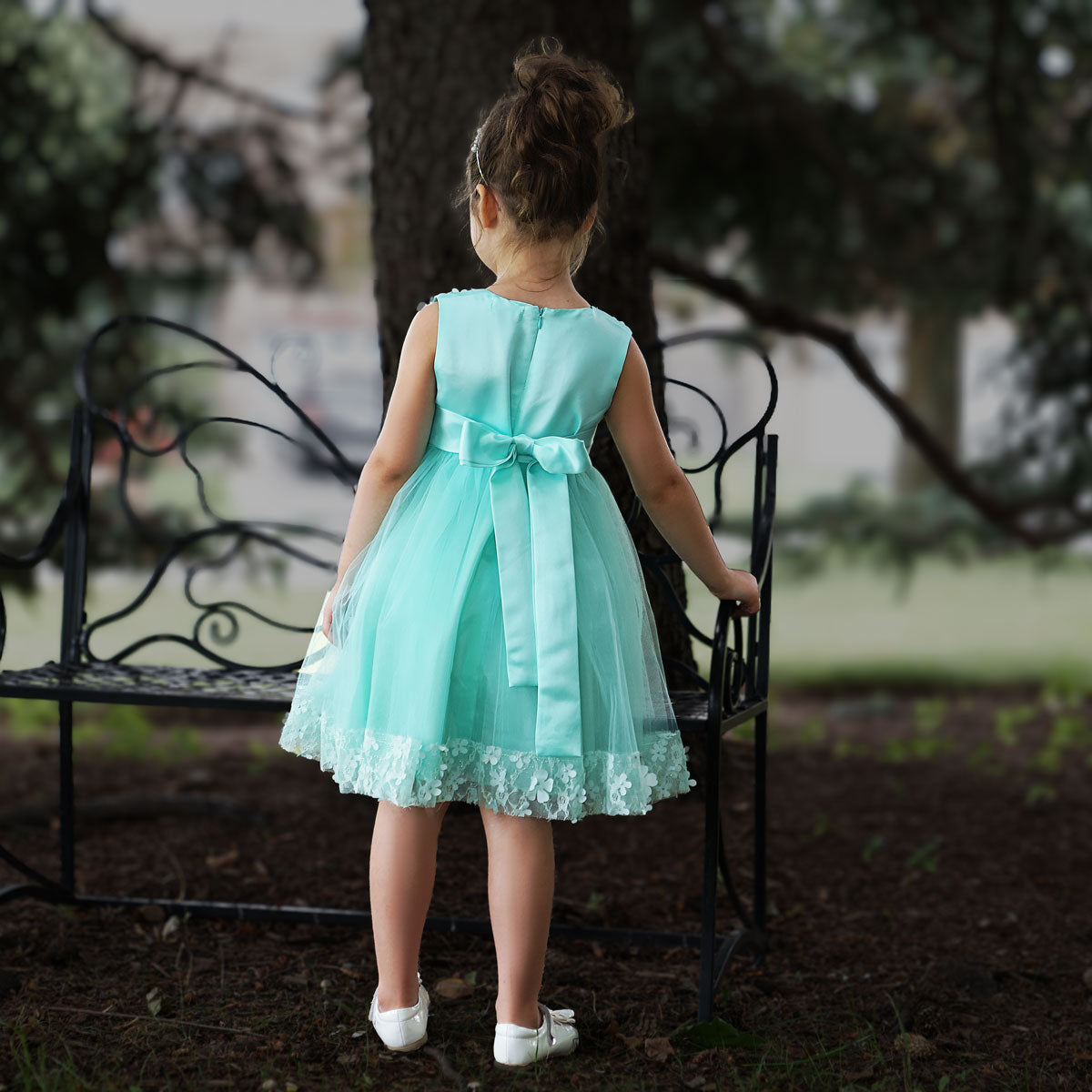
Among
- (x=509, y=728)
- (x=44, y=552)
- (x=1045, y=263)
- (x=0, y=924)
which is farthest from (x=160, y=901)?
(x=1045, y=263)

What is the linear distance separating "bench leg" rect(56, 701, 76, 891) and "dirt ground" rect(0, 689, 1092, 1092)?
8 centimetres

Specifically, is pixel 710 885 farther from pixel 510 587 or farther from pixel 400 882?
pixel 510 587

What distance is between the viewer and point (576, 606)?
192 centimetres

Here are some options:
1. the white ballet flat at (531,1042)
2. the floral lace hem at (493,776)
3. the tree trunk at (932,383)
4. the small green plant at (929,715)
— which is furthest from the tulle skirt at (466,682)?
the tree trunk at (932,383)

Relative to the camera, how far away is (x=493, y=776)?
75.4 inches

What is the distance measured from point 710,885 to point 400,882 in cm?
54

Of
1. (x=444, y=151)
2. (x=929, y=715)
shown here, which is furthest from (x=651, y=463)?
(x=929, y=715)

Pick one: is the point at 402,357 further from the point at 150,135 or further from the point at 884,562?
the point at 884,562

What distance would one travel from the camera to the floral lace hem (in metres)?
1.89

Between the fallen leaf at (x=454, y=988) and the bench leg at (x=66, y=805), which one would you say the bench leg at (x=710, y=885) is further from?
the bench leg at (x=66, y=805)

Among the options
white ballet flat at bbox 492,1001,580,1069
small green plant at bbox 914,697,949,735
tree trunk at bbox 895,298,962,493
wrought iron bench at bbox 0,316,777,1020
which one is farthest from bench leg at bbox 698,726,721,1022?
tree trunk at bbox 895,298,962,493

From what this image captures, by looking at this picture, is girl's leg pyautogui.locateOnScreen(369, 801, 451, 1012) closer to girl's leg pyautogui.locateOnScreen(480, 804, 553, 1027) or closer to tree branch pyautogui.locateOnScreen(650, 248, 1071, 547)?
girl's leg pyautogui.locateOnScreen(480, 804, 553, 1027)

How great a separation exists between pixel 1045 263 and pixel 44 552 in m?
4.96

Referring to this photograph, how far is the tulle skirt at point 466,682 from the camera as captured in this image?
190cm
